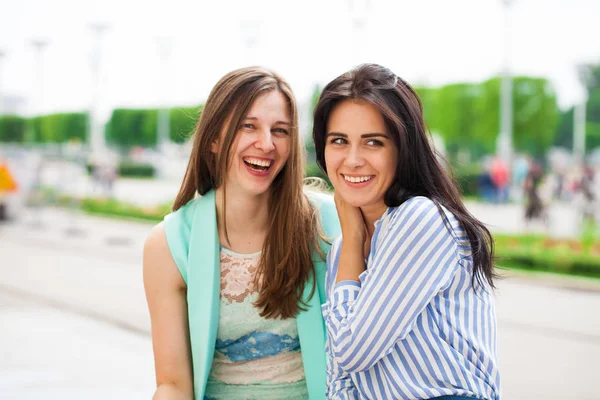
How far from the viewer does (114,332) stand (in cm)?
618

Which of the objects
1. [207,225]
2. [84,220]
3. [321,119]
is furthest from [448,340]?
[84,220]

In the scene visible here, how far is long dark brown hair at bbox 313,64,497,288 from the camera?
6.23 feet

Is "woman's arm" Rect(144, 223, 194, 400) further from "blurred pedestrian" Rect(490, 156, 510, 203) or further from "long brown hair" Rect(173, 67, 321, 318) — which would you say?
"blurred pedestrian" Rect(490, 156, 510, 203)

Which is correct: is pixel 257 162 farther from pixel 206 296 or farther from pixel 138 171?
pixel 138 171

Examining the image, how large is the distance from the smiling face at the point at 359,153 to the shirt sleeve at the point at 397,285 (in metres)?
0.16

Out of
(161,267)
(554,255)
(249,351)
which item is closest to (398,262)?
(249,351)

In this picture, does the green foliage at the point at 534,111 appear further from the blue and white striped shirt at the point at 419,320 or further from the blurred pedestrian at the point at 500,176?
the blue and white striped shirt at the point at 419,320

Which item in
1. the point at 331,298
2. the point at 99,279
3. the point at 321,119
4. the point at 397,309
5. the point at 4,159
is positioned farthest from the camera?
the point at 4,159

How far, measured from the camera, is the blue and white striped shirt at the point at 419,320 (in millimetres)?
1759

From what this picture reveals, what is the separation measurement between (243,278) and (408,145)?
803 millimetres

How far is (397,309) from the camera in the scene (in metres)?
1.75

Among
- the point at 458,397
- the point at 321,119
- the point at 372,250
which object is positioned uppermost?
the point at 321,119

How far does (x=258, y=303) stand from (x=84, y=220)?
16.6 metres

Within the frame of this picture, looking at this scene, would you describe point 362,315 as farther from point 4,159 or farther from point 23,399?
point 4,159
